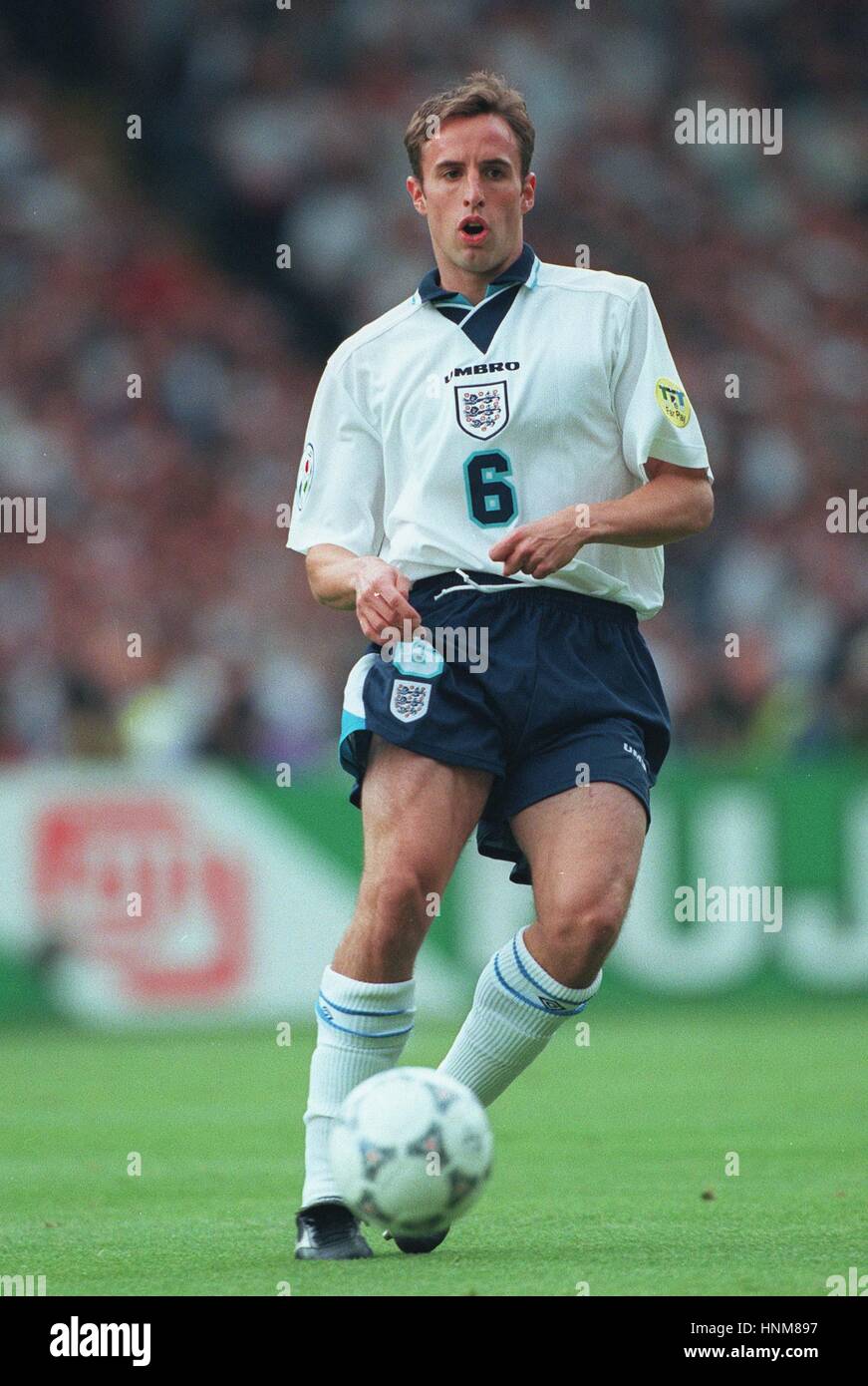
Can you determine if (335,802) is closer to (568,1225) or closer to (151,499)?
(151,499)

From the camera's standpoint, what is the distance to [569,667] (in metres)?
4.60

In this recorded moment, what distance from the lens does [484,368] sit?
4.68m

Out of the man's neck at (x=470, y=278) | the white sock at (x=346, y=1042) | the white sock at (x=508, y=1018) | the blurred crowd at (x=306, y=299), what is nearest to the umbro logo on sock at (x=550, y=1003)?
the white sock at (x=508, y=1018)

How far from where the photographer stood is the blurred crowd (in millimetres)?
12945

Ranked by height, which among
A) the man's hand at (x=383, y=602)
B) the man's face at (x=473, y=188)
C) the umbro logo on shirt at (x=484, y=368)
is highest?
the man's face at (x=473, y=188)

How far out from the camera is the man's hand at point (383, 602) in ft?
14.2

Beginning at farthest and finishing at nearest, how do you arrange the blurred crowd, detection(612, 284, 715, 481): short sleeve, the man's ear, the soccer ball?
the blurred crowd < the man's ear < detection(612, 284, 715, 481): short sleeve < the soccer ball

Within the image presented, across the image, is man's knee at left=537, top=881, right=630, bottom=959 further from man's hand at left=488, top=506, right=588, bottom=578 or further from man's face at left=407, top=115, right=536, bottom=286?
man's face at left=407, top=115, right=536, bottom=286

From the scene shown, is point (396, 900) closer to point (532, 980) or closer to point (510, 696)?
point (532, 980)

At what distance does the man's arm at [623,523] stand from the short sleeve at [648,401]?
0.14 feet

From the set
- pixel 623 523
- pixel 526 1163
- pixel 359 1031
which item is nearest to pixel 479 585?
pixel 623 523

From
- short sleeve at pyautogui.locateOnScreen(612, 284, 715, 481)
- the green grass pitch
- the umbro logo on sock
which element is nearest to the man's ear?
short sleeve at pyautogui.locateOnScreen(612, 284, 715, 481)

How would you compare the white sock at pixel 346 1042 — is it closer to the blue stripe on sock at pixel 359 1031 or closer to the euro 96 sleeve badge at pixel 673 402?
the blue stripe on sock at pixel 359 1031

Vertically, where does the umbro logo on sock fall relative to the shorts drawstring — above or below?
below
